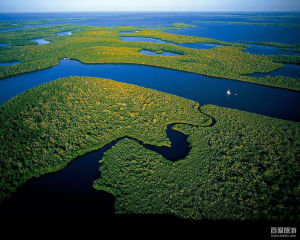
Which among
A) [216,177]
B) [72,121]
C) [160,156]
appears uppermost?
[72,121]

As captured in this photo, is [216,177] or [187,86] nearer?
[216,177]

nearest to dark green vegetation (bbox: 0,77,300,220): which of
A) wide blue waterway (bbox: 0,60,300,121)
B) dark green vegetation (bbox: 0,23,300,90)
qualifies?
wide blue waterway (bbox: 0,60,300,121)

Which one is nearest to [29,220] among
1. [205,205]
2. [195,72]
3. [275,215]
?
[205,205]

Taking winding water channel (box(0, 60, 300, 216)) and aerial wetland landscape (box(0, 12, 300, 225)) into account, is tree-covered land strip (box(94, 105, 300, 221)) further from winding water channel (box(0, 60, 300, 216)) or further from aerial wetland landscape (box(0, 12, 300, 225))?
winding water channel (box(0, 60, 300, 216))

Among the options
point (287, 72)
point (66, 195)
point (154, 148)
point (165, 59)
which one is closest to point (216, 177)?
point (154, 148)

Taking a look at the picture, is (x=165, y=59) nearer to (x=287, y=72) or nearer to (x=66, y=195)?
(x=287, y=72)

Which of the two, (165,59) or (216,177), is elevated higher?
(165,59)
